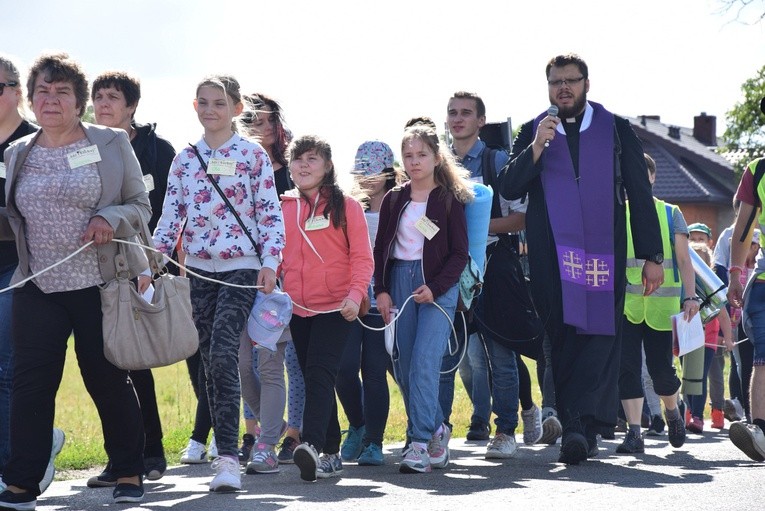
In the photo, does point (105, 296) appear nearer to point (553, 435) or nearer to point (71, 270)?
point (71, 270)

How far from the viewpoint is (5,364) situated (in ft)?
24.2

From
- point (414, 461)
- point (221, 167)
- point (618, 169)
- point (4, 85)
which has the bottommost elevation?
point (414, 461)

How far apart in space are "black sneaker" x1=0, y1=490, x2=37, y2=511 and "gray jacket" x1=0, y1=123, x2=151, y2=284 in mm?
1022

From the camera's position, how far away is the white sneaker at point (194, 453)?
9352 millimetres

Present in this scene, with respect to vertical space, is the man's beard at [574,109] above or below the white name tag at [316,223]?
above

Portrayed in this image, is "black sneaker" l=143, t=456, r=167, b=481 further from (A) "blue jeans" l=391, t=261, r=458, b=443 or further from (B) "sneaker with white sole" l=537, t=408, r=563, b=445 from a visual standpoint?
(B) "sneaker with white sole" l=537, t=408, r=563, b=445

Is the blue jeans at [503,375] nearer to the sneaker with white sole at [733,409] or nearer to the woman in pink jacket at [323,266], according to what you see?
the woman in pink jacket at [323,266]

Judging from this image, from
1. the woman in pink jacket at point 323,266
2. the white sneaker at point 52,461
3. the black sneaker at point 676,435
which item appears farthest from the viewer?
the black sneaker at point 676,435

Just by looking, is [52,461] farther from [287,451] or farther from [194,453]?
[287,451]

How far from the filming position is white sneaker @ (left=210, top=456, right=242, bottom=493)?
24.2ft

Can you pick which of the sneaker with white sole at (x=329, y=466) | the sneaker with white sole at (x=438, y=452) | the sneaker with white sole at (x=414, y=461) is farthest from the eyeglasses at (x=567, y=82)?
the sneaker with white sole at (x=329, y=466)

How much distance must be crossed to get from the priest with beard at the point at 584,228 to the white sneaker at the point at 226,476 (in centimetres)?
238

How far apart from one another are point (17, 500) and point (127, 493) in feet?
2.17

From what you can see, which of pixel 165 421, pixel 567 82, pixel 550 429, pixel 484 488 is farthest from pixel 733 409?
pixel 484 488
